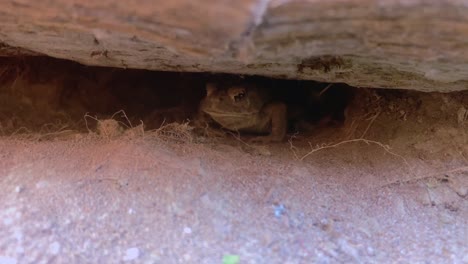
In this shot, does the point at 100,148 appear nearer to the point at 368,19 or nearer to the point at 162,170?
the point at 162,170

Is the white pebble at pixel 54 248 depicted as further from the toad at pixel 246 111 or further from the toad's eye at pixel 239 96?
the toad's eye at pixel 239 96

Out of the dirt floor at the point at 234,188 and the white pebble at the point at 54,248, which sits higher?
the dirt floor at the point at 234,188

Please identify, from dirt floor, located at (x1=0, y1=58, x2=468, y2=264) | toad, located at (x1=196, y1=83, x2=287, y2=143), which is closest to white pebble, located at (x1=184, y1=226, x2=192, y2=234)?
dirt floor, located at (x1=0, y1=58, x2=468, y2=264)

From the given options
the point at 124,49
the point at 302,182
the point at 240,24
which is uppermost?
the point at 240,24

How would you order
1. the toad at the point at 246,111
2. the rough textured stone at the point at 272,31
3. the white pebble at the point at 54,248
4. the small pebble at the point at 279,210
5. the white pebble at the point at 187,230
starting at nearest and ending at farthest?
the rough textured stone at the point at 272,31, the white pebble at the point at 54,248, the white pebble at the point at 187,230, the small pebble at the point at 279,210, the toad at the point at 246,111

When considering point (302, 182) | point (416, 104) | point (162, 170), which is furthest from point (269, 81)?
point (162, 170)

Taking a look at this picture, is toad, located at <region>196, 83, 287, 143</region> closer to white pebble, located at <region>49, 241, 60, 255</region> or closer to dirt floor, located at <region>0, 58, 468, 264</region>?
dirt floor, located at <region>0, 58, 468, 264</region>

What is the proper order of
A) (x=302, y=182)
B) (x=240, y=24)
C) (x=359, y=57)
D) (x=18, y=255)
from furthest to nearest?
1. (x=302, y=182)
2. (x=359, y=57)
3. (x=18, y=255)
4. (x=240, y=24)

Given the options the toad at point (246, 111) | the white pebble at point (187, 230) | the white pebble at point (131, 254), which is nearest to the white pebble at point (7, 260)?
the white pebble at point (131, 254)
